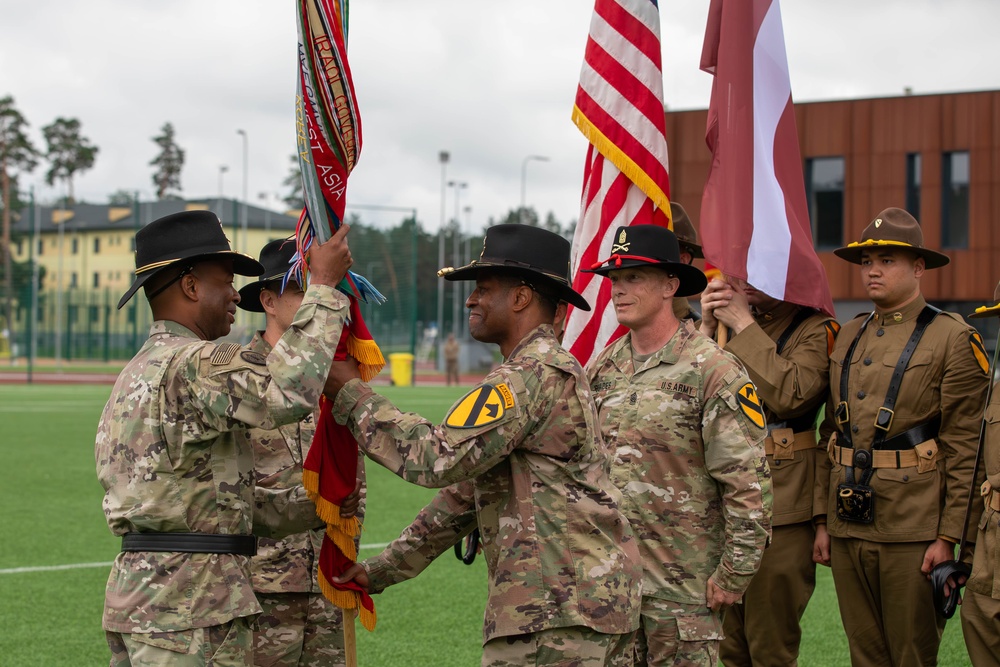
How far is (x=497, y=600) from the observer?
357 cm

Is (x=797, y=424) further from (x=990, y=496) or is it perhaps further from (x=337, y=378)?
(x=337, y=378)

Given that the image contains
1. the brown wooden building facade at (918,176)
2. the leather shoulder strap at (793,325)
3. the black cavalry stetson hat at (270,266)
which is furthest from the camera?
the brown wooden building facade at (918,176)

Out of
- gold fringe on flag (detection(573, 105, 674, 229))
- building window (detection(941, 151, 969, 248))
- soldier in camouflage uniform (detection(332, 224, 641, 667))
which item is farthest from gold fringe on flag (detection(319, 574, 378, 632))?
building window (detection(941, 151, 969, 248))

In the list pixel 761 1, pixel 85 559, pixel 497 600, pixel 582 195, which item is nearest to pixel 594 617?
pixel 497 600

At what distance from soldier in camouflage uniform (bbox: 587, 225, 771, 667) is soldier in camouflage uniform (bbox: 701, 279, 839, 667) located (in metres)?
0.66

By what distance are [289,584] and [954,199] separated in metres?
38.7

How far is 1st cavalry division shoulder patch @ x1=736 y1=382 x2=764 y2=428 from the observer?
446 centimetres

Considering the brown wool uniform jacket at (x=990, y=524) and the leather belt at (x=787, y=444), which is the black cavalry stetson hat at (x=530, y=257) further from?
the brown wool uniform jacket at (x=990, y=524)

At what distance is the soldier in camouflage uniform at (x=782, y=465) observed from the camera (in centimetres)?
526

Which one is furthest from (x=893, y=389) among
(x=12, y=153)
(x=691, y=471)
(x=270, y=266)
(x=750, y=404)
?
(x=12, y=153)

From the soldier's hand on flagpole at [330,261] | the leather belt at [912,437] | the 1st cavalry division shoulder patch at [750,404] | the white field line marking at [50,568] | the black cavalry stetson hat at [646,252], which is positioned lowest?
the white field line marking at [50,568]

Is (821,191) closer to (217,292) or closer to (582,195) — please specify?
(582,195)

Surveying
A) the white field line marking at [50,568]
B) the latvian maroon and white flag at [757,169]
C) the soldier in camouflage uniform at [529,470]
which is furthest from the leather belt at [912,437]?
the white field line marking at [50,568]

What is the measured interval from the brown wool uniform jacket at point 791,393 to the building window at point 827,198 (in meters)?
36.1
